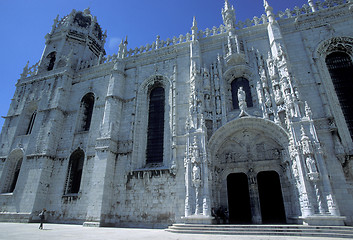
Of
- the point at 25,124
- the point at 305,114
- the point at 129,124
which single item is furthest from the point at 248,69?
the point at 25,124

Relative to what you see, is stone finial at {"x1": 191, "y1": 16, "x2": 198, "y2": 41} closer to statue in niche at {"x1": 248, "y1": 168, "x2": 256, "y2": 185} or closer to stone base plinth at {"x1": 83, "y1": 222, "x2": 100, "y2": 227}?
statue in niche at {"x1": 248, "y1": 168, "x2": 256, "y2": 185}

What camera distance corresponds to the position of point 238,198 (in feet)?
45.5

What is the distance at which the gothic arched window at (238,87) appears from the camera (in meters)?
15.5

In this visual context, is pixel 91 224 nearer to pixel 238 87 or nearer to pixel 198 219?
pixel 198 219

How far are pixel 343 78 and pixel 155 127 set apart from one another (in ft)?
44.5

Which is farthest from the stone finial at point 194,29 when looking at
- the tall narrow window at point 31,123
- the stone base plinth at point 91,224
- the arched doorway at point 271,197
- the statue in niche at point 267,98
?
the tall narrow window at point 31,123

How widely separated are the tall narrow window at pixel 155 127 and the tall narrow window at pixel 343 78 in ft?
40.3

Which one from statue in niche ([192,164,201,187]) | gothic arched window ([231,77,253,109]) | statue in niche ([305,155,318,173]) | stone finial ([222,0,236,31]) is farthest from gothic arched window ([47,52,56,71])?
statue in niche ([305,155,318,173])

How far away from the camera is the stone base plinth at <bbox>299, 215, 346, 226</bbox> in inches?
392

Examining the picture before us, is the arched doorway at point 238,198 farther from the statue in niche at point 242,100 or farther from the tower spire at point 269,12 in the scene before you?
the tower spire at point 269,12

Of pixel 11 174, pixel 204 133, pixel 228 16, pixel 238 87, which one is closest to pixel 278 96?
pixel 238 87

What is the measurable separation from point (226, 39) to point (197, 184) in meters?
11.7

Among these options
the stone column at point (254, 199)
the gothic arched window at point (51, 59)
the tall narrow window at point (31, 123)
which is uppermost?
the gothic arched window at point (51, 59)

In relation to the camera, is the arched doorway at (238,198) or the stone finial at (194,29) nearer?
the arched doorway at (238,198)
